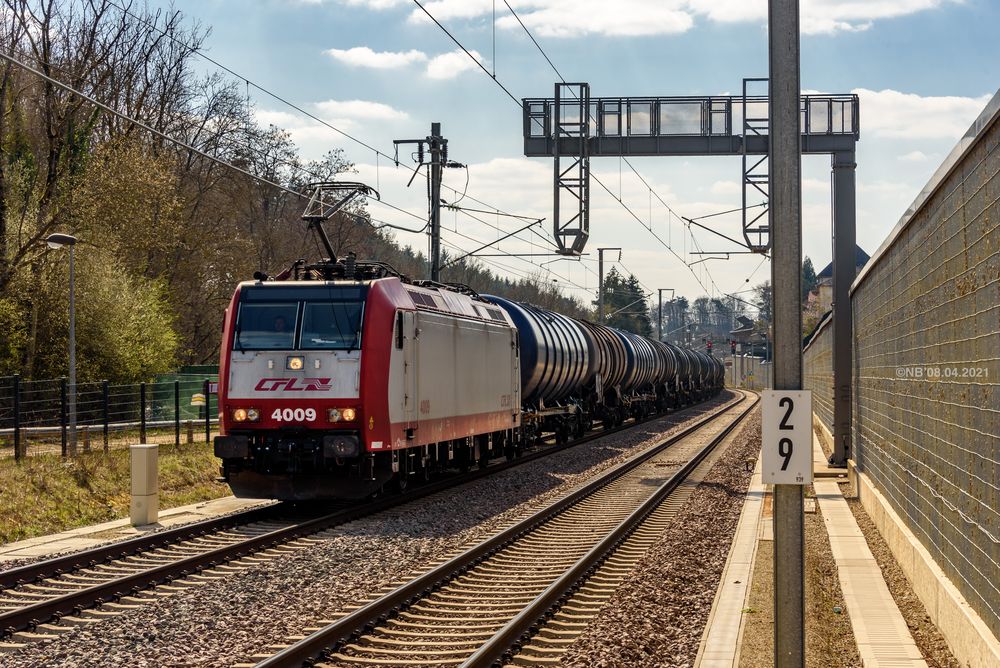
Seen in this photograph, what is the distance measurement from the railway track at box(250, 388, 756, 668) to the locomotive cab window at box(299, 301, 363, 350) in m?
3.42

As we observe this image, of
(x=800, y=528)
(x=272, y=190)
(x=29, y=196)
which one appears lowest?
(x=800, y=528)

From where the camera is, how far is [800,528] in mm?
6141

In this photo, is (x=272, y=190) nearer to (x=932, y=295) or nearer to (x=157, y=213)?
(x=157, y=213)

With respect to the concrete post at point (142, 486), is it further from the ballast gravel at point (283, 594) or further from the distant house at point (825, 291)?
the distant house at point (825, 291)

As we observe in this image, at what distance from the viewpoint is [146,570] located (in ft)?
35.5

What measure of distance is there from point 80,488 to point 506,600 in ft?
31.2

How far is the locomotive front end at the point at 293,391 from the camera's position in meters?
15.0

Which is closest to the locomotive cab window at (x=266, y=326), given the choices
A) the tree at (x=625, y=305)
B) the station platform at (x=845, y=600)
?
the station platform at (x=845, y=600)

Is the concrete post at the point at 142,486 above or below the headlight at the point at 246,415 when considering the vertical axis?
below

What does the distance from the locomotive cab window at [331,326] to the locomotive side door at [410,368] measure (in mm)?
746

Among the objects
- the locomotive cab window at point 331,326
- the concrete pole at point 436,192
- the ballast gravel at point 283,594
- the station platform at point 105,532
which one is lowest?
the station platform at point 105,532

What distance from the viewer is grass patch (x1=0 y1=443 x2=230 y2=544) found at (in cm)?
1541

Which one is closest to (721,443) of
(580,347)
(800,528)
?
(580,347)

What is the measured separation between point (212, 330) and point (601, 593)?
117 feet
